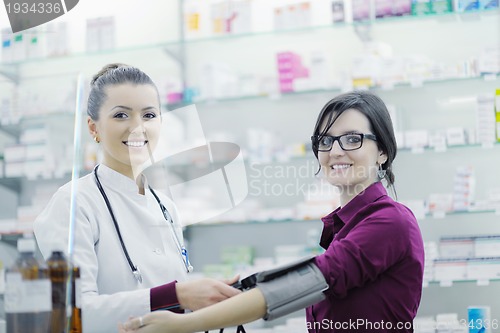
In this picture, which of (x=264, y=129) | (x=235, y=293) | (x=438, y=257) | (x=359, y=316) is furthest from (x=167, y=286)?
(x=264, y=129)

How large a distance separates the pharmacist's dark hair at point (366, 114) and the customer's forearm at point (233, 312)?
0.60m

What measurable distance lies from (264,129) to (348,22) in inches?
38.2

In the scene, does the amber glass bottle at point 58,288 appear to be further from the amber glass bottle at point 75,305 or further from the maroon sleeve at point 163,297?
the maroon sleeve at point 163,297

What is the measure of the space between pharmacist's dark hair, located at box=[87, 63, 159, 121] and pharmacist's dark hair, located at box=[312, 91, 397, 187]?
58 centimetres

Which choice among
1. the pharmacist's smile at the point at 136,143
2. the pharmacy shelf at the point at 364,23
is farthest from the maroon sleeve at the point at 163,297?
the pharmacy shelf at the point at 364,23

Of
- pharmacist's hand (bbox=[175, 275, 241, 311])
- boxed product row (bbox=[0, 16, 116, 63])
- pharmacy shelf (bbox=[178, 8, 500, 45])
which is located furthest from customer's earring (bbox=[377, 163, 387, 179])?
boxed product row (bbox=[0, 16, 116, 63])

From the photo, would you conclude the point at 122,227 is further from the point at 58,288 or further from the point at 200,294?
the point at 58,288

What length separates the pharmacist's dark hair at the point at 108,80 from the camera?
199cm

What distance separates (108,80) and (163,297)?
746 mm

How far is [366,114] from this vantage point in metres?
1.90

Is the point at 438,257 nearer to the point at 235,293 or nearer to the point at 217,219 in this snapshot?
the point at 217,219

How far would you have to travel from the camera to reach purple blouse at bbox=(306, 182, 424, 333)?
5.47ft

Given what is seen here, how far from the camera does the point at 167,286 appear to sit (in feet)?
5.47

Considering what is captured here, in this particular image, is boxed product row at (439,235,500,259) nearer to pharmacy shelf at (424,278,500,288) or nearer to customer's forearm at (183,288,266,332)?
pharmacy shelf at (424,278,500,288)
